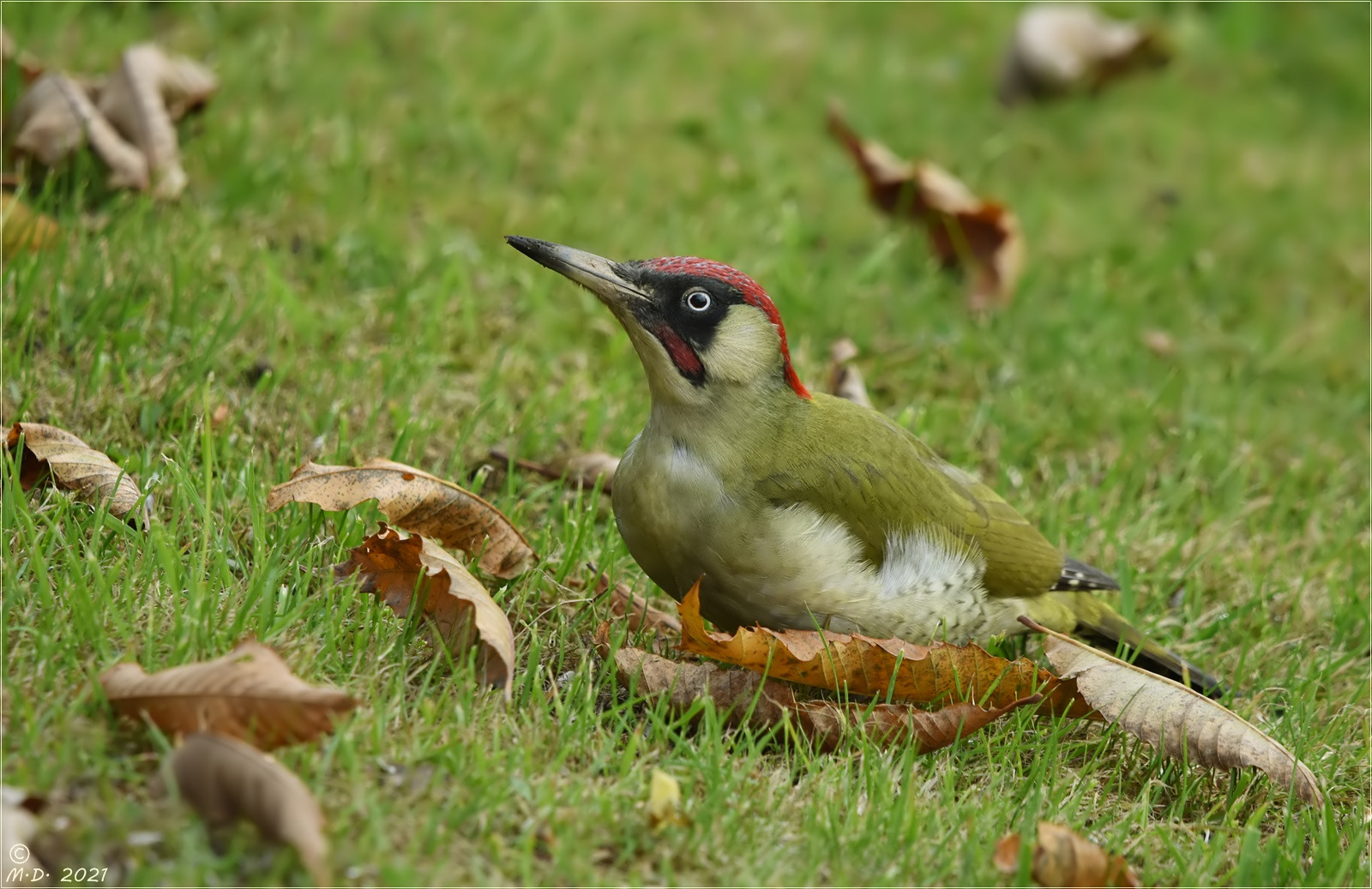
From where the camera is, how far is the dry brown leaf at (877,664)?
2.69 meters

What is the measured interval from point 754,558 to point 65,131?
245cm

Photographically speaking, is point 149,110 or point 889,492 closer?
point 889,492

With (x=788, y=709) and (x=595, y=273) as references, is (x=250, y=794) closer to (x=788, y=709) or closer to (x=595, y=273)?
(x=788, y=709)

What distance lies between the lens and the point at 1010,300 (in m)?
5.01

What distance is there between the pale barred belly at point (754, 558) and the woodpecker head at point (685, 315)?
172mm

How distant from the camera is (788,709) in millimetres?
2699

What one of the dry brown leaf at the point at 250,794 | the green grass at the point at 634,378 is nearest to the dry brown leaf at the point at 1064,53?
the green grass at the point at 634,378

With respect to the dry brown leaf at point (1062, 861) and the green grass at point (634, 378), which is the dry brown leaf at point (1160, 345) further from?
the dry brown leaf at point (1062, 861)

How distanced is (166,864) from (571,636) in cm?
108

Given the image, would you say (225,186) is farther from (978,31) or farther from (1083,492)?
(978,31)

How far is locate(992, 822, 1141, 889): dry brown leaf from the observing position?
2.34 metres

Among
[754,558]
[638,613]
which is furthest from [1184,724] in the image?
[638,613]

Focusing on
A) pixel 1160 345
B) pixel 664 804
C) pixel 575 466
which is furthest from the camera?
pixel 1160 345

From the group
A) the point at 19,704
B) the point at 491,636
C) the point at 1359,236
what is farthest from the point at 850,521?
the point at 1359,236
